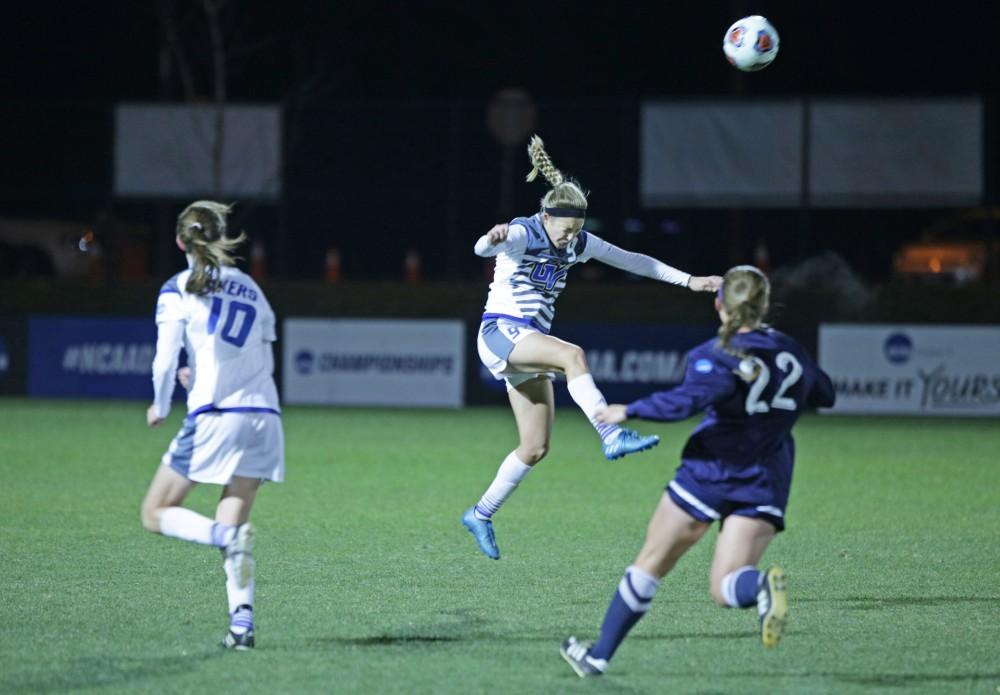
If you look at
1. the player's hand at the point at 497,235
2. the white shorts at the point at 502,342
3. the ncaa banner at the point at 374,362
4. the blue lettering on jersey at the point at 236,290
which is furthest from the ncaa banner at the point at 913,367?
the blue lettering on jersey at the point at 236,290

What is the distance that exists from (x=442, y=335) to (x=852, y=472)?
312 inches

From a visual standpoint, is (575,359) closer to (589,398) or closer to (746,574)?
(589,398)

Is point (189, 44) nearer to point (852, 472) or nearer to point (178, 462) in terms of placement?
point (852, 472)

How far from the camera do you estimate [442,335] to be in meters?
21.2

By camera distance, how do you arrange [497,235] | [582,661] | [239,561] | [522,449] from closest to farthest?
[582,661] → [239,561] → [497,235] → [522,449]

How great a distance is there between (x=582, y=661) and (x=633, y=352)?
47.8 ft

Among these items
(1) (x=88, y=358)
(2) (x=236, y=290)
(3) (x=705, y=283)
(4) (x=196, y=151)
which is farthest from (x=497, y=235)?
(4) (x=196, y=151)

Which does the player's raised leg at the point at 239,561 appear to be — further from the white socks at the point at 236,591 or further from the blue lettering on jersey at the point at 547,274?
the blue lettering on jersey at the point at 547,274

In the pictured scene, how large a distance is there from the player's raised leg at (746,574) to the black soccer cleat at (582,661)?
0.57 metres

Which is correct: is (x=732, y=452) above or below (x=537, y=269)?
below

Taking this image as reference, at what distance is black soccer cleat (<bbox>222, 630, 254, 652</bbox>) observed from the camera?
22.1 ft

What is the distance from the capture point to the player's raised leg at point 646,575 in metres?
6.18

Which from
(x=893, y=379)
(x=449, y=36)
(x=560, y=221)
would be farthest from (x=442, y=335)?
(x=449, y=36)

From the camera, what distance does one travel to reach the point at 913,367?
2016 cm
